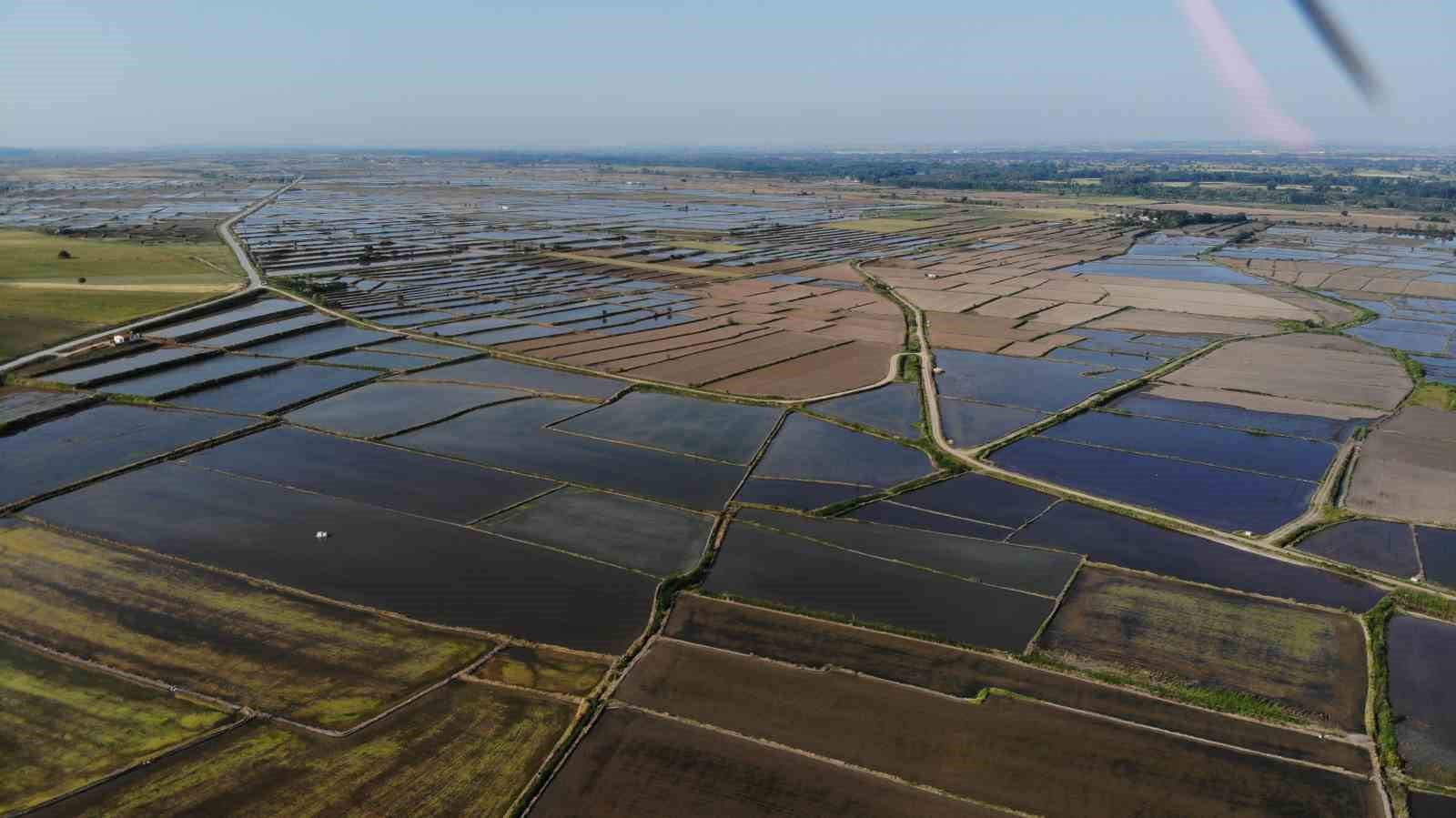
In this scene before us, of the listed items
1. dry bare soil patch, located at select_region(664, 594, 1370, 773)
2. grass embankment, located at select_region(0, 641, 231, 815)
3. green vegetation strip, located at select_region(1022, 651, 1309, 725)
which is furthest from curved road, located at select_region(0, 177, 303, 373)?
green vegetation strip, located at select_region(1022, 651, 1309, 725)

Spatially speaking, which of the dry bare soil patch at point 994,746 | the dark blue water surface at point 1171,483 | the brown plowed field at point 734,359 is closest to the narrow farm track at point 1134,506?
the dark blue water surface at point 1171,483

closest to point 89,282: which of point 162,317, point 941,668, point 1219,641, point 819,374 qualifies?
point 162,317

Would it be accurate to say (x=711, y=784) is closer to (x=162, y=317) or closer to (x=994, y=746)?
(x=994, y=746)

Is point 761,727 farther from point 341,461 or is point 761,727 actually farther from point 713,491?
point 341,461

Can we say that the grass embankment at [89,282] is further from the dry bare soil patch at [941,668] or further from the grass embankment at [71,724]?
the dry bare soil patch at [941,668]

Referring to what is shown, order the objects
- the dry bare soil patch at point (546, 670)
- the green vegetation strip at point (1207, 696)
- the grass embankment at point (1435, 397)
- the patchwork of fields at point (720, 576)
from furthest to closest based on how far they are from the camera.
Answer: the grass embankment at point (1435, 397)
the dry bare soil patch at point (546, 670)
the green vegetation strip at point (1207, 696)
the patchwork of fields at point (720, 576)
